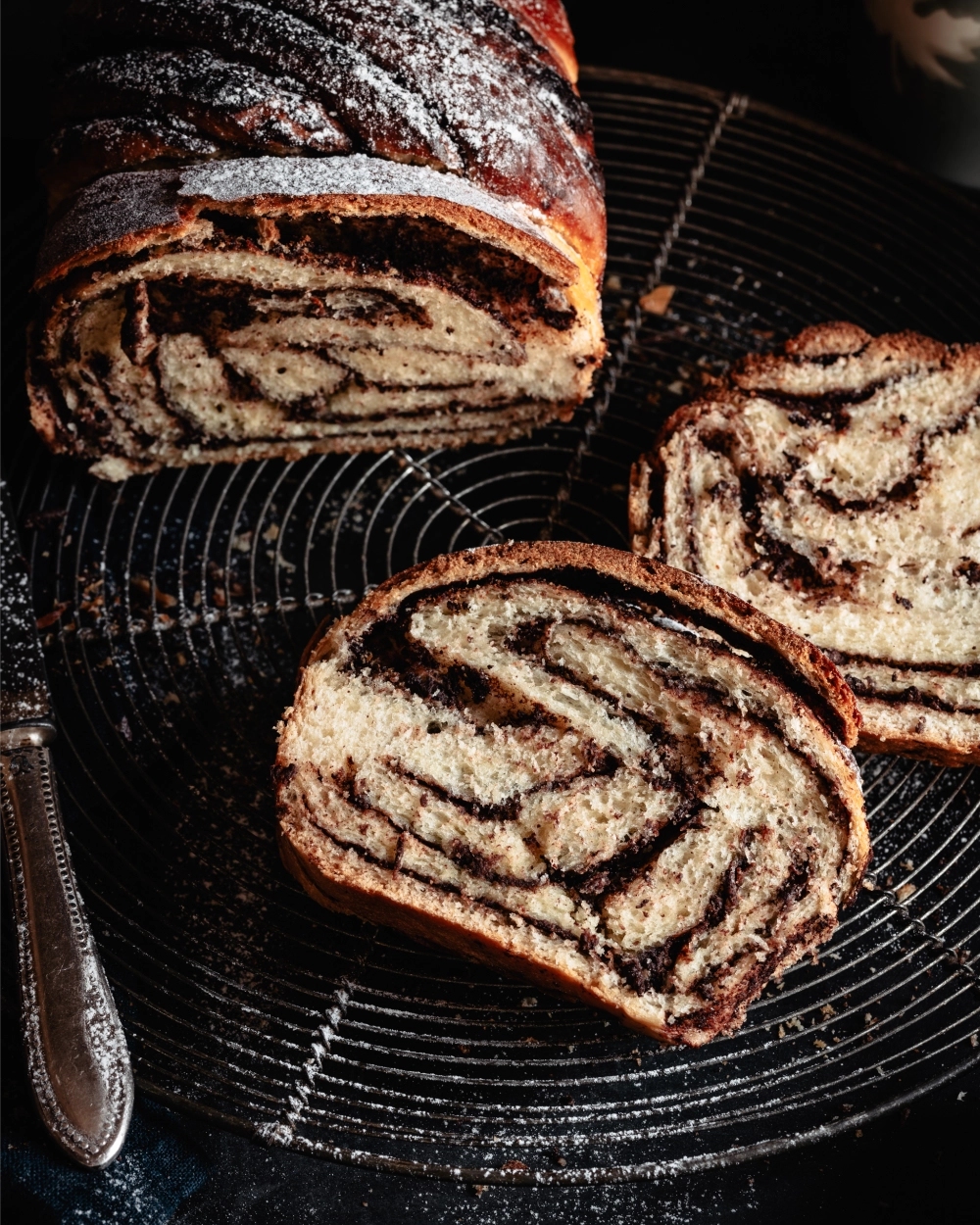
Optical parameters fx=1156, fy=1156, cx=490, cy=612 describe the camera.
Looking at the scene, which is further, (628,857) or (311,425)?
(311,425)

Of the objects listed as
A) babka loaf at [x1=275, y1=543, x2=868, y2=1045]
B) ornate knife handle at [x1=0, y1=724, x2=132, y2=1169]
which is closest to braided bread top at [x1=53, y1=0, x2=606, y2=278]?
babka loaf at [x1=275, y1=543, x2=868, y2=1045]

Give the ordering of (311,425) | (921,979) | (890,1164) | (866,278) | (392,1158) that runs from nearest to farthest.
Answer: (392,1158), (890,1164), (921,979), (311,425), (866,278)

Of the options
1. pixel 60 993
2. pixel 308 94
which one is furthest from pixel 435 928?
pixel 308 94

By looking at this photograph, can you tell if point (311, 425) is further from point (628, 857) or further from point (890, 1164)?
point (890, 1164)

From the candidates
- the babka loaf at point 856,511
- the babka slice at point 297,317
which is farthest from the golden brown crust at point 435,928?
the babka slice at point 297,317

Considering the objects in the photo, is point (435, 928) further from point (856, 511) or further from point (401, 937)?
point (856, 511)

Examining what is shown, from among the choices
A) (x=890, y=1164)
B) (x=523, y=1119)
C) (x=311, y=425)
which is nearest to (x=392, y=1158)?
(x=523, y=1119)

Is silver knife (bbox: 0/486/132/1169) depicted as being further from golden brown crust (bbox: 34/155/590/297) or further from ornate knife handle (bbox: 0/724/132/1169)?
golden brown crust (bbox: 34/155/590/297)

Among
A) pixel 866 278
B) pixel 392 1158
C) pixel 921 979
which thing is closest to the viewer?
pixel 392 1158
